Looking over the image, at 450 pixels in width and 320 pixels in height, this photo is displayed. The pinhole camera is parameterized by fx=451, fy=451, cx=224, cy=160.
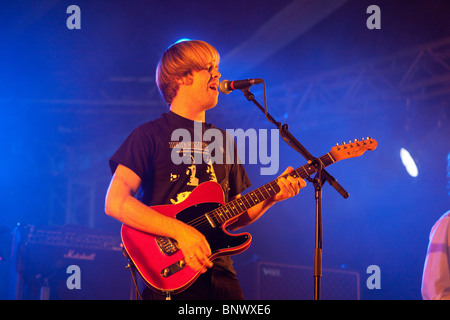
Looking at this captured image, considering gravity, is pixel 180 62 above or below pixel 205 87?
above

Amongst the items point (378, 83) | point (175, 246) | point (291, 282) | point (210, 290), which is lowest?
point (291, 282)

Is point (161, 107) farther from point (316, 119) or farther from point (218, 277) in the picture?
point (218, 277)

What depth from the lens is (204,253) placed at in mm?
2445

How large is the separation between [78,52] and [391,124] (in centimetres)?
491

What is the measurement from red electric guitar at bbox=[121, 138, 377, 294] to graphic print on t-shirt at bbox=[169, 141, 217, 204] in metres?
0.06

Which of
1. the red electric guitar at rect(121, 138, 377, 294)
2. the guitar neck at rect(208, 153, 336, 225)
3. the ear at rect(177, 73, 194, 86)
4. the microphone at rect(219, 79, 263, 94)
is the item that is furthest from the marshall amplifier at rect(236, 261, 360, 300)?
the microphone at rect(219, 79, 263, 94)

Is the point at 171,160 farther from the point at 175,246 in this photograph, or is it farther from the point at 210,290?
the point at 210,290

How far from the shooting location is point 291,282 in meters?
5.66

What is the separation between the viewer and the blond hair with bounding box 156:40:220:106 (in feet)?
10.0

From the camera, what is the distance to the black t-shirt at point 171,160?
266 cm

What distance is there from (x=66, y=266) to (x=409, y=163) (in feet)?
16.7

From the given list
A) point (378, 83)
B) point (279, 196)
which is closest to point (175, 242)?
point (279, 196)

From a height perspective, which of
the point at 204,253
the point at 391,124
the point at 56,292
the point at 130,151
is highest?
the point at 391,124
